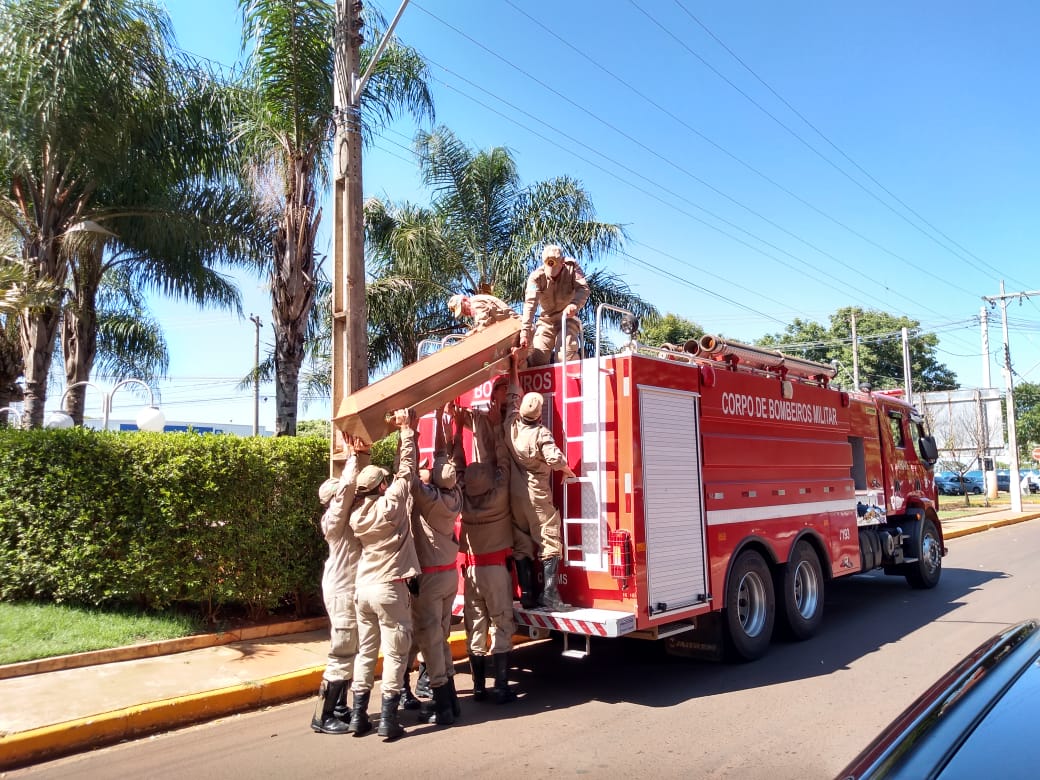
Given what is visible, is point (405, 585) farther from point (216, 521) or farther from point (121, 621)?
point (121, 621)

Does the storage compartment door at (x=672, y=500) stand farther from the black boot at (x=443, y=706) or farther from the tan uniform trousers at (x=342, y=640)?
the tan uniform trousers at (x=342, y=640)

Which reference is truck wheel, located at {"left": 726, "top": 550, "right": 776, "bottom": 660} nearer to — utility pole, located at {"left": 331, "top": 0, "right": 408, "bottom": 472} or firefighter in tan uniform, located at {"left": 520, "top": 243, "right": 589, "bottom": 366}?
firefighter in tan uniform, located at {"left": 520, "top": 243, "right": 589, "bottom": 366}

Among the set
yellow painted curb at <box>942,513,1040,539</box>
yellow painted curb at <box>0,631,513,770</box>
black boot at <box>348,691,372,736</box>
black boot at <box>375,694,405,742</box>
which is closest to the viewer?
yellow painted curb at <box>0,631,513,770</box>

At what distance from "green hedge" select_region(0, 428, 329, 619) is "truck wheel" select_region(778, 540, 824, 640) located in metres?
5.32

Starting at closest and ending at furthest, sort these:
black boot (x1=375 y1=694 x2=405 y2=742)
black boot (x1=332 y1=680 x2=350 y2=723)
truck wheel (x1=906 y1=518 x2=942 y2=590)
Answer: black boot (x1=375 y1=694 x2=405 y2=742) < black boot (x1=332 y1=680 x2=350 y2=723) < truck wheel (x1=906 y1=518 x2=942 y2=590)

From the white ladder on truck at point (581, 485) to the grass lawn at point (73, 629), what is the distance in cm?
393

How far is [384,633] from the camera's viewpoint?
567 centimetres

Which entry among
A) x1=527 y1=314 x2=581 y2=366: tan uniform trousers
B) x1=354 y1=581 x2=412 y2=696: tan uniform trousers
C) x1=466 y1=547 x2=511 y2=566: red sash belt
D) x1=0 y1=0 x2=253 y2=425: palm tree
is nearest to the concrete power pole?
x1=527 y1=314 x2=581 y2=366: tan uniform trousers

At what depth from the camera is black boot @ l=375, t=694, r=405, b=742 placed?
17.9 ft

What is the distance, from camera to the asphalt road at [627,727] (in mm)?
4891

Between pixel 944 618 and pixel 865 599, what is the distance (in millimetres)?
1625

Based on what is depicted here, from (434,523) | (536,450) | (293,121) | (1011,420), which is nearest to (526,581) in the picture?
(434,523)

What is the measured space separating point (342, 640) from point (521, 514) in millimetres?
1747

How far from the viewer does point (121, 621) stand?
289 inches
